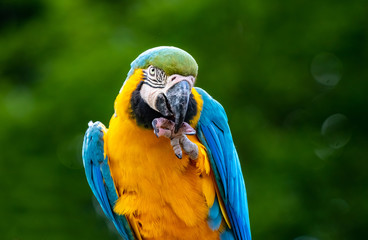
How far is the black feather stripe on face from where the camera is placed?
3256mm

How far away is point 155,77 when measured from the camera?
322 cm

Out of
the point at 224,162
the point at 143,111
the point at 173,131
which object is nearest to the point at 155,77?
the point at 143,111

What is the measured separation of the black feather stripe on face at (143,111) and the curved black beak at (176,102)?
0.13 metres

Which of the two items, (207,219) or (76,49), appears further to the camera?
(76,49)

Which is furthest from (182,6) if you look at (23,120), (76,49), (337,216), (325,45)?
(337,216)

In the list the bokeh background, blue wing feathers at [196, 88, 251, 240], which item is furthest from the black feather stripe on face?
the bokeh background

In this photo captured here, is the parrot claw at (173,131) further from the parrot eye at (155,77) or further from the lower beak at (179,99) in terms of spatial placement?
the parrot eye at (155,77)

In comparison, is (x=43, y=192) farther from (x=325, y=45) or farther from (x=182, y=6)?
(x=325, y=45)

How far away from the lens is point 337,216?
8031 mm

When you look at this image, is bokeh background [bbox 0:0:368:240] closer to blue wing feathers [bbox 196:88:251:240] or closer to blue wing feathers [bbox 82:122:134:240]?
blue wing feathers [bbox 82:122:134:240]

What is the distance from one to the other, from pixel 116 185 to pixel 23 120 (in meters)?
4.14

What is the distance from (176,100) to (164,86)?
0.15 meters

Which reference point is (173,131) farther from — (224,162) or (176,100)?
(224,162)

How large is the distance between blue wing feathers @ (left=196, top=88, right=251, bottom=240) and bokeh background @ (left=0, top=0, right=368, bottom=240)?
11.2 ft
